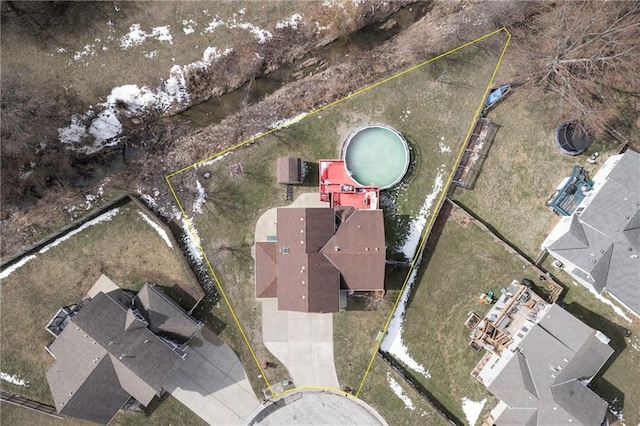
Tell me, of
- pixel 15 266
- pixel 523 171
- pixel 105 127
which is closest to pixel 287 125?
pixel 105 127

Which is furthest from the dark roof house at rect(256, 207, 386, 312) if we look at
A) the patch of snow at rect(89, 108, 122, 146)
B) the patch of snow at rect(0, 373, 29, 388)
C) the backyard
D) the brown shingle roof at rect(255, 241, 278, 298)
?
the patch of snow at rect(0, 373, 29, 388)

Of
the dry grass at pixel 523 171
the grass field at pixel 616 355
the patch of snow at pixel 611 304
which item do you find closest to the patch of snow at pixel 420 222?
the dry grass at pixel 523 171

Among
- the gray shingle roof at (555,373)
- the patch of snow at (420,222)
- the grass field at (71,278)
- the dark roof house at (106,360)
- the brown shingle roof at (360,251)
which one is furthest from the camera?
the grass field at (71,278)

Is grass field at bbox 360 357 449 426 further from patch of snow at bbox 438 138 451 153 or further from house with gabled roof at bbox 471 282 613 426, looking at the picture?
patch of snow at bbox 438 138 451 153

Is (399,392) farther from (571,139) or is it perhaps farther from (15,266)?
(15,266)

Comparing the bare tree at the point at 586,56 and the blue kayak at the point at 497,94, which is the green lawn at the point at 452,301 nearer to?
the blue kayak at the point at 497,94

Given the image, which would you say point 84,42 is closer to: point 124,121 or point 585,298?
point 124,121
